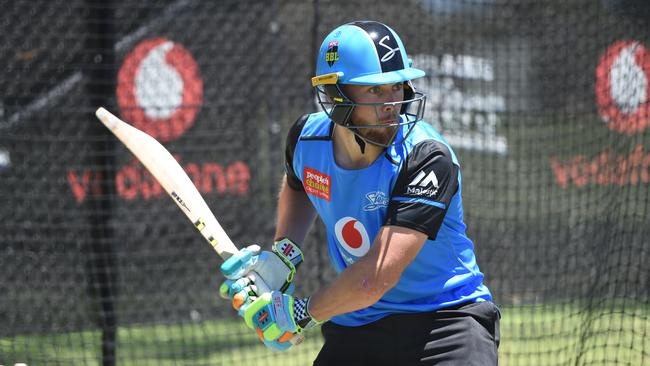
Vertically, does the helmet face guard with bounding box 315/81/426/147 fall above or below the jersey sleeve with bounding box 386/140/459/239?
above

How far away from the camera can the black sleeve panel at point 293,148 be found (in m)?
3.50

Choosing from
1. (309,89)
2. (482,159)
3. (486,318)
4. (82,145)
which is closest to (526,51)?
(482,159)

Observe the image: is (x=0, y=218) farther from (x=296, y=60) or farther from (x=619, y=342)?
(x=619, y=342)

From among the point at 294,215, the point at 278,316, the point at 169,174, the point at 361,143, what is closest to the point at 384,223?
the point at 361,143

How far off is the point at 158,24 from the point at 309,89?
3.99ft

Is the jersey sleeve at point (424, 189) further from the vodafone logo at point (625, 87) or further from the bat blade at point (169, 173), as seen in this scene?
the vodafone logo at point (625, 87)

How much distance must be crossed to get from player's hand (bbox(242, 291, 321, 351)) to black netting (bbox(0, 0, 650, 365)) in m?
3.05

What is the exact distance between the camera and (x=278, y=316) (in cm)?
304

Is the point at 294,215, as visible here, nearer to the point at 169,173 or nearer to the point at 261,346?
the point at 169,173

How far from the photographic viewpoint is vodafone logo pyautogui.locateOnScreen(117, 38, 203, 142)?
6215 millimetres

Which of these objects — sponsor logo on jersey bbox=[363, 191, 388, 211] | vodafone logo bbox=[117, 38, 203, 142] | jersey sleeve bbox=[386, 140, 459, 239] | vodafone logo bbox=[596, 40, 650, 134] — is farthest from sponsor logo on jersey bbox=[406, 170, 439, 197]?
vodafone logo bbox=[117, 38, 203, 142]

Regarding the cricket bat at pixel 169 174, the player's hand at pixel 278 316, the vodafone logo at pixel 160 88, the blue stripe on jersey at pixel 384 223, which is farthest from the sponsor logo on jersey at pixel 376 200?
the vodafone logo at pixel 160 88

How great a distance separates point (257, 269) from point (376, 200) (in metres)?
0.55

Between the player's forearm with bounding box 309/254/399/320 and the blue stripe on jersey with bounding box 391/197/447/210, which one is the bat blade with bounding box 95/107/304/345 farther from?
the blue stripe on jersey with bounding box 391/197/447/210
